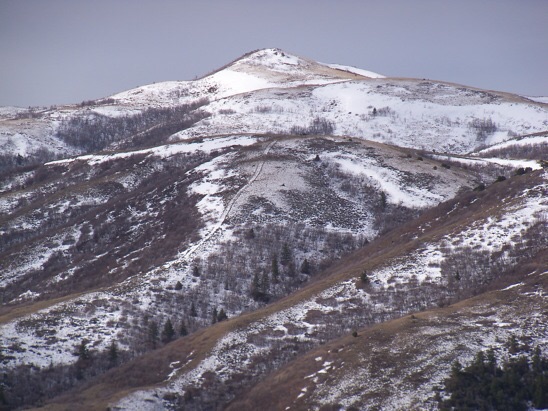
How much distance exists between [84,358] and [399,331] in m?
30.5

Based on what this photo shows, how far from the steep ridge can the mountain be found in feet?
0.63

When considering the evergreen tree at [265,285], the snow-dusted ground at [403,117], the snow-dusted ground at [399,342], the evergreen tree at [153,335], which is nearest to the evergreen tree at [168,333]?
the evergreen tree at [153,335]

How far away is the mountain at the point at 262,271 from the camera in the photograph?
47.8 meters

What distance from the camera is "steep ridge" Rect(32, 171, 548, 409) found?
144 feet

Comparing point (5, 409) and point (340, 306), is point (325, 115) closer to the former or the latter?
point (340, 306)

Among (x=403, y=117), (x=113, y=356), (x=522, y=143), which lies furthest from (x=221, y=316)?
(x=403, y=117)

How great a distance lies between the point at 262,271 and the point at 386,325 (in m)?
28.4

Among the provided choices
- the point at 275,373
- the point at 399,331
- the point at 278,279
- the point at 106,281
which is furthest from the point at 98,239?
the point at 399,331

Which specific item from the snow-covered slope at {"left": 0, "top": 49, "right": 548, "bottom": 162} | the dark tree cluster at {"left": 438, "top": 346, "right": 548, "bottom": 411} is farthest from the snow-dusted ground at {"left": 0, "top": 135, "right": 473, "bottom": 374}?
the snow-covered slope at {"left": 0, "top": 49, "right": 548, "bottom": 162}

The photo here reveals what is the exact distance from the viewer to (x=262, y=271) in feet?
254

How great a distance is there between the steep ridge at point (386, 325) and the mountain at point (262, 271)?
19 centimetres

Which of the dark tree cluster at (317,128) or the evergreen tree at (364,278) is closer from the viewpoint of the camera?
the evergreen tree at (364,278)

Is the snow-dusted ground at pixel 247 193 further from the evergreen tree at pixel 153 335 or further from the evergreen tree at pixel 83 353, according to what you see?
the evergreen tree at pixel 153 335

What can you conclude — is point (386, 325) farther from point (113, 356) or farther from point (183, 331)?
point (113, 356)
